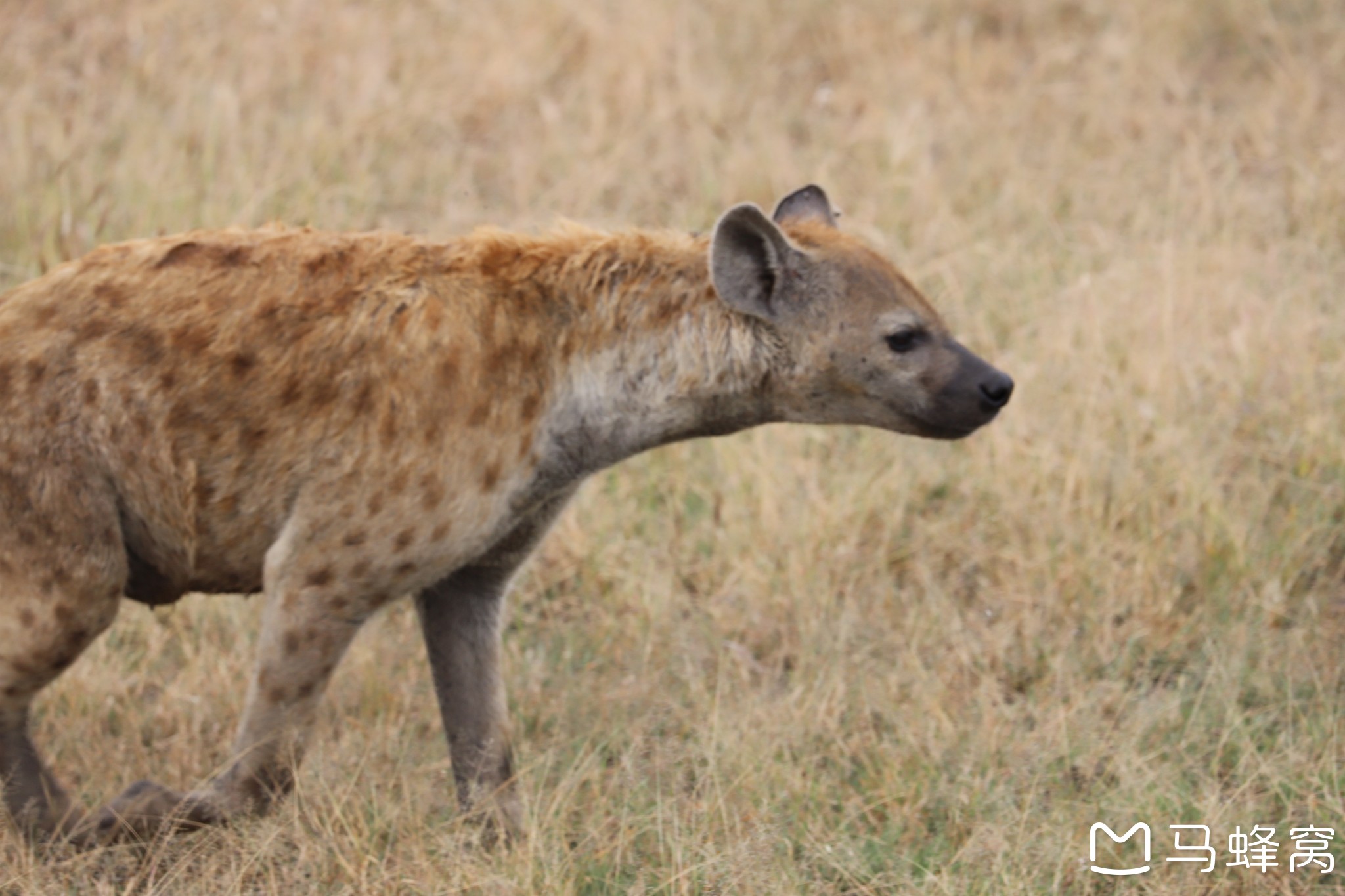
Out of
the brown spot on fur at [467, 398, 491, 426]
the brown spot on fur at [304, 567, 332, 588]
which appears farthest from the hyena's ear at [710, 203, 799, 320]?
the brown spot on fur at [304, 567, 332, 588]

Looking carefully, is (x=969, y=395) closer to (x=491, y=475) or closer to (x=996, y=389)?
(x=996, y=389)

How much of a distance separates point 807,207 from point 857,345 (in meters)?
0.45

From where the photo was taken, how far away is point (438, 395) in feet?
10.3

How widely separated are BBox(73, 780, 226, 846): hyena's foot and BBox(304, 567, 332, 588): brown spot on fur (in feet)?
1.56

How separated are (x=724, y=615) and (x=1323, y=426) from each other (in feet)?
5.75

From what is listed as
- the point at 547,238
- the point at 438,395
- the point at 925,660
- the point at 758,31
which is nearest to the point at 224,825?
the point at 438,395

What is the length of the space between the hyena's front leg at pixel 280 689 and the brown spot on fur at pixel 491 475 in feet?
0.88

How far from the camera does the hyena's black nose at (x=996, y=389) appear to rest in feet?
11.1

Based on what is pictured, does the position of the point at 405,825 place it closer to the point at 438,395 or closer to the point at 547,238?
the point at 438,395

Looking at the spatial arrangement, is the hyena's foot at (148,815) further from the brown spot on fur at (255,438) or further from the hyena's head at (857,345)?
the hyena's head at (857,345)

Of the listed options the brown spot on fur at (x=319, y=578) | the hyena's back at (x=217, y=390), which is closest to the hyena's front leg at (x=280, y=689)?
the brown spot on fur at (x=319, y=578)

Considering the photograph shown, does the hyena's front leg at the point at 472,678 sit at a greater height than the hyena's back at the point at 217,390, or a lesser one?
lesser

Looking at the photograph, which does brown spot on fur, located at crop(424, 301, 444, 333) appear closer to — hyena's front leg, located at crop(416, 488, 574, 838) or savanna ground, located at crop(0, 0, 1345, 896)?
hyena's front leg, located at crop(416, 488, 574, 838)

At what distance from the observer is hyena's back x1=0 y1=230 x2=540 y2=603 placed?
3.06 m
